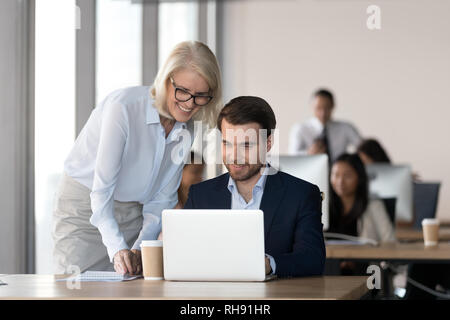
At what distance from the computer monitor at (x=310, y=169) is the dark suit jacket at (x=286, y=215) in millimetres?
122

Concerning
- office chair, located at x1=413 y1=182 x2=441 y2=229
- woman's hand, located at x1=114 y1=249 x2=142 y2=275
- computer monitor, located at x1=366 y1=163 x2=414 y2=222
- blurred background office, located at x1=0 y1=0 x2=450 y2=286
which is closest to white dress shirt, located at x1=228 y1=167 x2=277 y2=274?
blurred background office, located at x1=0 y1=0 x2=450 y2=286

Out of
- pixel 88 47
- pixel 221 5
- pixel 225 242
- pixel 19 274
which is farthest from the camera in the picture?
pixel 221 5

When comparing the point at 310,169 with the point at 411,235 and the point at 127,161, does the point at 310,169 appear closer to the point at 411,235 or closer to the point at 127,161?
the point at 127,161

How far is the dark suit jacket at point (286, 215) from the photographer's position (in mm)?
2316

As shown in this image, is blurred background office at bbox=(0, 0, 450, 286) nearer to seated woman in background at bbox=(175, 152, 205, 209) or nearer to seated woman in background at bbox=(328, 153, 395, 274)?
seated woman in background at bbox=(175, 152, 205, 209)

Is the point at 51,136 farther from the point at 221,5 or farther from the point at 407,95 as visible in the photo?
the point at 407,95

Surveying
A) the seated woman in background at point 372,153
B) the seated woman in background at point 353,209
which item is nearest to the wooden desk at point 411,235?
the seated woman in background at point 353,209

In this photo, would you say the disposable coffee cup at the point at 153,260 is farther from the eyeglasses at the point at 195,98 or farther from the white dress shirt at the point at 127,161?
the eyeglasses at the point at 195,98

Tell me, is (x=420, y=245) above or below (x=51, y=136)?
below

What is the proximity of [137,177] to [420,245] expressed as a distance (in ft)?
5.79

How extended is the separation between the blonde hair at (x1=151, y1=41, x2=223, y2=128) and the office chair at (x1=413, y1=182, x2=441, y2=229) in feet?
9.07

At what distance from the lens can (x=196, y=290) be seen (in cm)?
194
